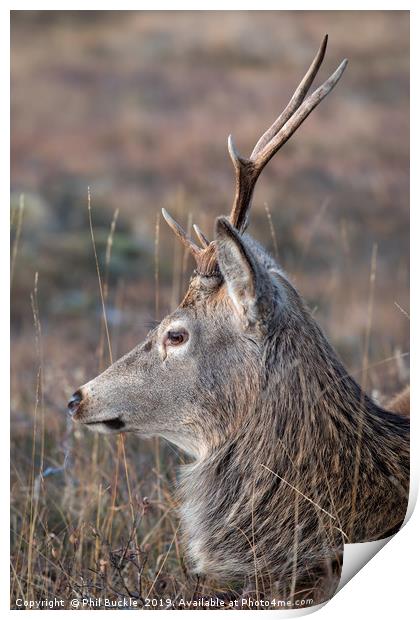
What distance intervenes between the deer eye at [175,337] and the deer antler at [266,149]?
0.66 ft


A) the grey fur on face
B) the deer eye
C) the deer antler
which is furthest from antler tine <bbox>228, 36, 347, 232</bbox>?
the deer eye

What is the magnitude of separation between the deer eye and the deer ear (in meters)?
0.23

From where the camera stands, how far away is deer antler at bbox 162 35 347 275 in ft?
9.60

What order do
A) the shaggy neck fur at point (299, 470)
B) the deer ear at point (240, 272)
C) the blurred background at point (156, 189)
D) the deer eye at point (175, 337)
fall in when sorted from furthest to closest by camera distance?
the blurred background at point (156, 189)
the deer eye at point (175, 337)
the shaggy neck fur at point (299, 470)
the deer ear at point (240, 272)

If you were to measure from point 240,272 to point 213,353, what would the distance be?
12.9 inches

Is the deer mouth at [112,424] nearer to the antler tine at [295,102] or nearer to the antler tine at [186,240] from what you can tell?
the antler tine at [186,240]

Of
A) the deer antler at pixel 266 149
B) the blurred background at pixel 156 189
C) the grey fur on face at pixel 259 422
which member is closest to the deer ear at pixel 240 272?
the grey fur on face at pixel 259 422

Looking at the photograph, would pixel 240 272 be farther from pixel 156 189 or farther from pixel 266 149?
pixel 156 189

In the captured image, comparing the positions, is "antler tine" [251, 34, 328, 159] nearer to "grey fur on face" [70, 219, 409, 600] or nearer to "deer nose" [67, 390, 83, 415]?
"grey fur on face" [70, 219, 409, 600]

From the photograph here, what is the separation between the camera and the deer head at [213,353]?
2.96 m

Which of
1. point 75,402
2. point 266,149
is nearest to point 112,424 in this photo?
point 75,402

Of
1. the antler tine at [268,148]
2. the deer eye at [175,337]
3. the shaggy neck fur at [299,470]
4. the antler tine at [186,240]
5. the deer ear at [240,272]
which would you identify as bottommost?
the shaggy neck fur at [299,470]
